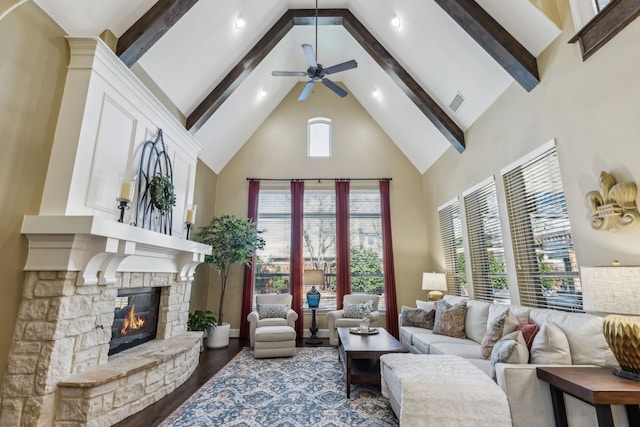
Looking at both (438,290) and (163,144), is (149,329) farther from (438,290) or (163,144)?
(438,290)

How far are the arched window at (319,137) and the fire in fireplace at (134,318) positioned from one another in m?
4.43

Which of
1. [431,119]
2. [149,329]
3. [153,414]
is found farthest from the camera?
[431,119]

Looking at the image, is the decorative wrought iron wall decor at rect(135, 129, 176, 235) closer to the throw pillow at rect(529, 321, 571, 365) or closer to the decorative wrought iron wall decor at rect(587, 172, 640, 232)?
the throw pillow at rect(529, 321, 571, 365)

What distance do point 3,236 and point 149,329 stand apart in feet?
6.73

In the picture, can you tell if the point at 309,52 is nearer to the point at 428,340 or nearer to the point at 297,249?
the point at 297,249

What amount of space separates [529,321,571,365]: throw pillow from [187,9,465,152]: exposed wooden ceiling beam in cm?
327

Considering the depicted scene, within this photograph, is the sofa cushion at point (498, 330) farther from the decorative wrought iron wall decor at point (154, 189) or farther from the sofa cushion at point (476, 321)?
the decorative wrought iron wall decor at point (154, 189)

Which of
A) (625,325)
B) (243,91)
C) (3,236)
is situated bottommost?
(625,325)

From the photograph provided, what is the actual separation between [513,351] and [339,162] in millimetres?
5250

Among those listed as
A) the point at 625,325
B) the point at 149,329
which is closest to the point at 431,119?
the point at 625,325

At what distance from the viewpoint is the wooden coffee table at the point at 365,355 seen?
3.11 m

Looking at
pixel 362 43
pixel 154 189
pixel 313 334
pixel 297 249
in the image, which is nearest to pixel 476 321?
pixel 313 334

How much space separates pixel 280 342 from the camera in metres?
4.50

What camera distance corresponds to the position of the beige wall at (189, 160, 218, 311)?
5.66 m
